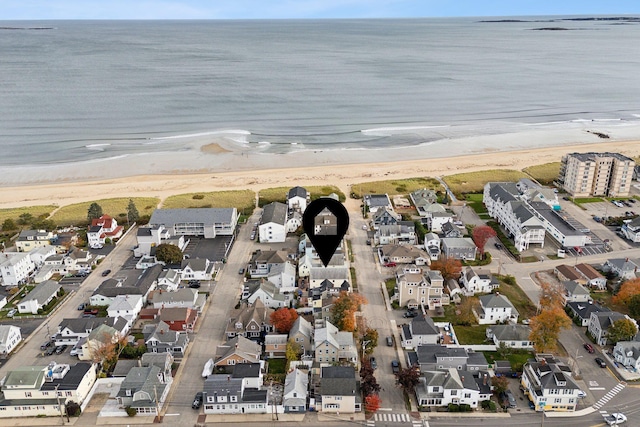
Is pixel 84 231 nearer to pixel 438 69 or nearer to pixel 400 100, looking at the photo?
pixel 400 100

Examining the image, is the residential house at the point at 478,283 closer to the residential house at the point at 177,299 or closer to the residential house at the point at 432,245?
the residential house at the point at 432,245

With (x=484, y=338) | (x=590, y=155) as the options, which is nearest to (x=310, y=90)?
(x=590, y=155)

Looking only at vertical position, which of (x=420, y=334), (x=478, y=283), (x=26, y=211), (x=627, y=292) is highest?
(x=627, y=292)

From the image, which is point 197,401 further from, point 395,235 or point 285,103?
point 285,103

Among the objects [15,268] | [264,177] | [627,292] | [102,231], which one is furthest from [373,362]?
[264,177]

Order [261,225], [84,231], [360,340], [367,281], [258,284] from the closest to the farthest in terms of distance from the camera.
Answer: [360,340] → [258,284] → [367,281] → [261,225] → [84,231]

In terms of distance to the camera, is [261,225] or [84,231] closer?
[261,225]

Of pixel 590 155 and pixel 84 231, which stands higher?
pixel 590 155

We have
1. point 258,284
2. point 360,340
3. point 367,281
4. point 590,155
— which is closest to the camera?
point 360,340
